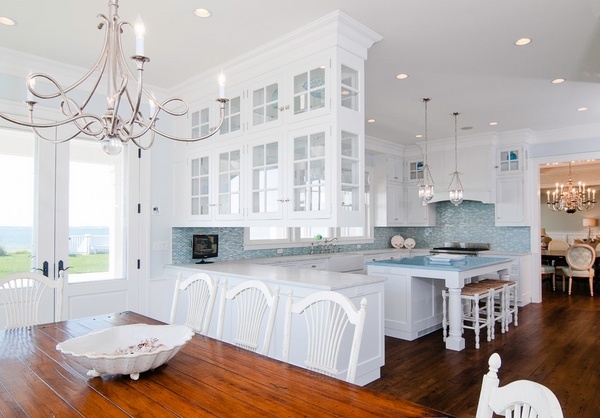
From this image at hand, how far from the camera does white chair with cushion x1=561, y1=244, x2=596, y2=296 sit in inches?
294

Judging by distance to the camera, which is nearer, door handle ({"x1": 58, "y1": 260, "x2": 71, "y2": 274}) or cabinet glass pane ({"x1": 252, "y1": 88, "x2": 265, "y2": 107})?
cabinet glass pane ({"x1": 252, "y1": 88, "x2": 265, "y2": 107})

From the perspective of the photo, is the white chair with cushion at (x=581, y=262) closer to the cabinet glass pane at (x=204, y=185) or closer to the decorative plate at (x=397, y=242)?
the decorative plate at (x=397, y=242)

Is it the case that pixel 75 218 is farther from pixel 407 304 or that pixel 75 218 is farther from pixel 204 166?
pixel 407 304

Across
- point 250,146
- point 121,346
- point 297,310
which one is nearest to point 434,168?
point 250,146

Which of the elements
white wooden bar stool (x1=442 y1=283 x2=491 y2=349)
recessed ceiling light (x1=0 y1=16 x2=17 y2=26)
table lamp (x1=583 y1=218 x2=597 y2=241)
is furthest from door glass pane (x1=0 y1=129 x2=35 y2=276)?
table lamp (x1=583 y1=218 x2=597 y2=241)

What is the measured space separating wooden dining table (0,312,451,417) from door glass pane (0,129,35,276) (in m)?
1.94

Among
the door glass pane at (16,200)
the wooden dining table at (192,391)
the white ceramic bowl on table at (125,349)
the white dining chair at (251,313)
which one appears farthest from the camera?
the door glass pane at (16,200)

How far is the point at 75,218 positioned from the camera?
3842 millimetres

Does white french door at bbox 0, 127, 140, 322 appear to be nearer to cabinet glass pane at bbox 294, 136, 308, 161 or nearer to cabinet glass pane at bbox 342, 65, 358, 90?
cabinet glass pane at bbox 294, 136, 308, 161

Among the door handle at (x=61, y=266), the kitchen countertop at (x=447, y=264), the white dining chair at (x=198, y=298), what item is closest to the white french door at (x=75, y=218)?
the door handle at (x=61, y=266)

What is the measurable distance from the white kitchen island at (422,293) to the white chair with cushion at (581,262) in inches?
147

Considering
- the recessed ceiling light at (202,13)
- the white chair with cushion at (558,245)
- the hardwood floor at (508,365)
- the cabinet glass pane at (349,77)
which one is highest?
the recessed ceiling light at (202,13)

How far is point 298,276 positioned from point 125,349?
181 cm

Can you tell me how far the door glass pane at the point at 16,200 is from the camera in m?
3.45
